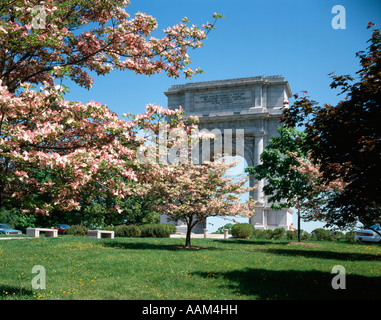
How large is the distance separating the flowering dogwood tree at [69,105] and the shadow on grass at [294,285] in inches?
168

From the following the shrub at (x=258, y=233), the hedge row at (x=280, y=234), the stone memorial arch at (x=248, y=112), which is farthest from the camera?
the stone memorial arch at (x=248, y=112)

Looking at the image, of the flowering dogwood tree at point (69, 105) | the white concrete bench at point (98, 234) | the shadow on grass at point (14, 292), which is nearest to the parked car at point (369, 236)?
the white concrete bench at point (98, 234)

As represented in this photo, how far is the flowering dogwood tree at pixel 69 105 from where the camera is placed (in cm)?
734

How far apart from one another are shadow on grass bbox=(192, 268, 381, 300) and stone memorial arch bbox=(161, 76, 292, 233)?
105 feet

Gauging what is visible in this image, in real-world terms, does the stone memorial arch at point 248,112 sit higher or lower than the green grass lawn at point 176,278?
higher

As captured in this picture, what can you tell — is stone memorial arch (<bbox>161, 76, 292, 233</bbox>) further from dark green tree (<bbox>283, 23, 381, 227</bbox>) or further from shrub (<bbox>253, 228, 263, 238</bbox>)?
dark green tree (<bbox>283, 23, 381, 227</bbox>)

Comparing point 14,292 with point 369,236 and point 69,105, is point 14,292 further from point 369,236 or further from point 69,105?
point 369,236

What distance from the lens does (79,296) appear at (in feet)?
28.3

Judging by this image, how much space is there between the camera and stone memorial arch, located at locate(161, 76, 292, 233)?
146 ft

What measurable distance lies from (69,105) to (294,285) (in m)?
7.53

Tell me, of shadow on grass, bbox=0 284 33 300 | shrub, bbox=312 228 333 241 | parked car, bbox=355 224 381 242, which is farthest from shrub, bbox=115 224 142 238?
shadow on grass, bbox=0 284 33 300

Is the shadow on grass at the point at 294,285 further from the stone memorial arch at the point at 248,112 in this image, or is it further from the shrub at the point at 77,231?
the stone memorial arch at the point at 248,112
